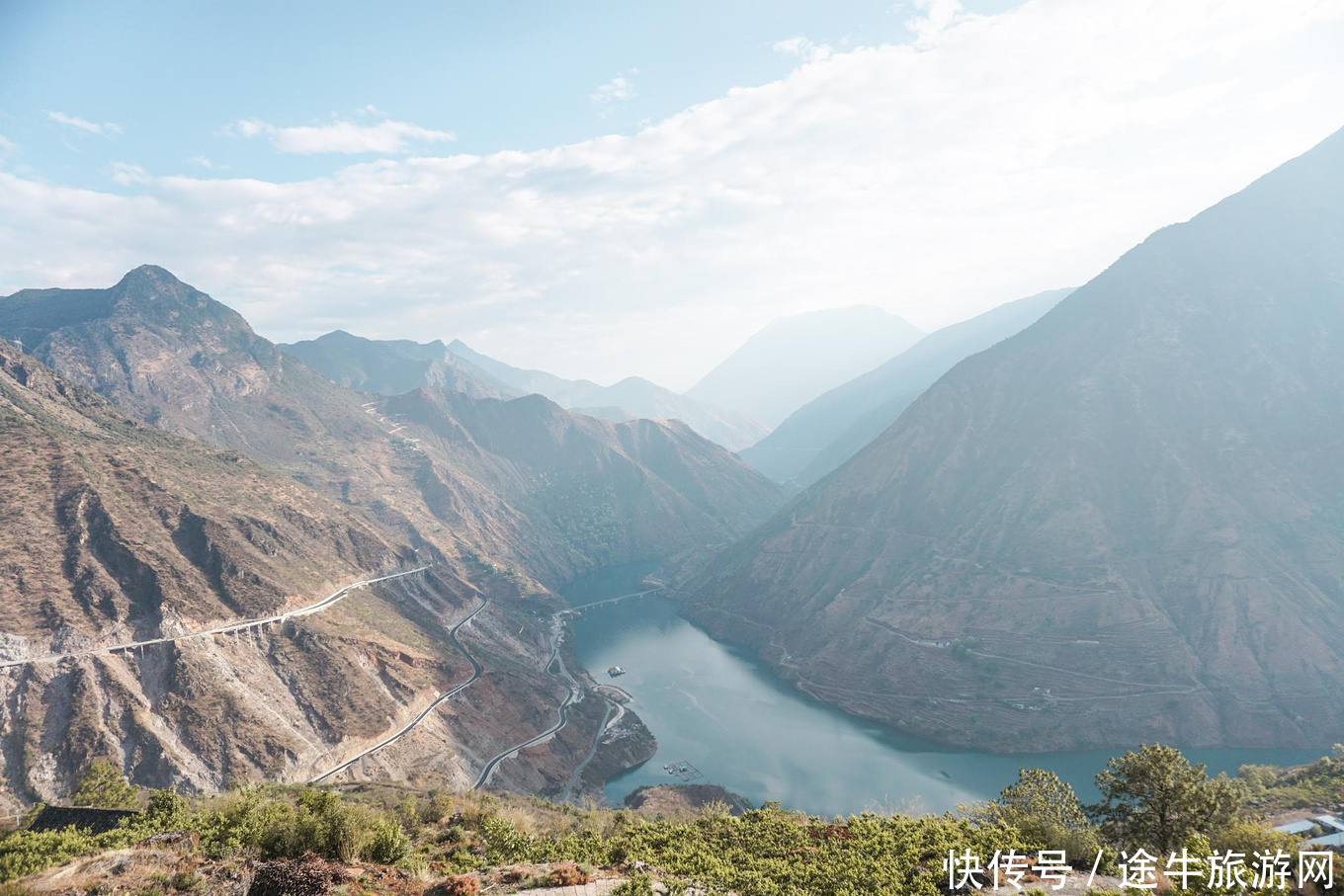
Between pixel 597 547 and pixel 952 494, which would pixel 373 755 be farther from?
pixel 597 547

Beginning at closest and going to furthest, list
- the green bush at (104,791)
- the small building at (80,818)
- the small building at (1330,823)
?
the small building at (80,818) → the small building at (1330,823) → the green bush at (104,791)

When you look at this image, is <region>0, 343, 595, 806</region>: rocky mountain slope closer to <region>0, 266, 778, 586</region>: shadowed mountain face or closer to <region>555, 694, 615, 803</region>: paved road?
<region>555, 694, 615, 803</region>: paved road

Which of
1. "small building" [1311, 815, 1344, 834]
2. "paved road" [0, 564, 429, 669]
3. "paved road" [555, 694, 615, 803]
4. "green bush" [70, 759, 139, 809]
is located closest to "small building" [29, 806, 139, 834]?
"green bush" [70, 759, 139, 809]

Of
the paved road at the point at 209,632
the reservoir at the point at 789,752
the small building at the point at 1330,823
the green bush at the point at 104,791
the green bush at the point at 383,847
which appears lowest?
the reservoir at the point at 789,752

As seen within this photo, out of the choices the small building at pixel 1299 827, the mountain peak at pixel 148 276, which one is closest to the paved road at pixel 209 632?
the small building at pixel 1299 827

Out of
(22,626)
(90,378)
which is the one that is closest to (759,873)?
(22,626)

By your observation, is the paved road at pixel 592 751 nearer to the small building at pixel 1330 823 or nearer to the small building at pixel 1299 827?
the small building at pixel 1299 827

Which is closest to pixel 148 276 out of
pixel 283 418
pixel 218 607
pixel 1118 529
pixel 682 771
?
pixel 283 418
